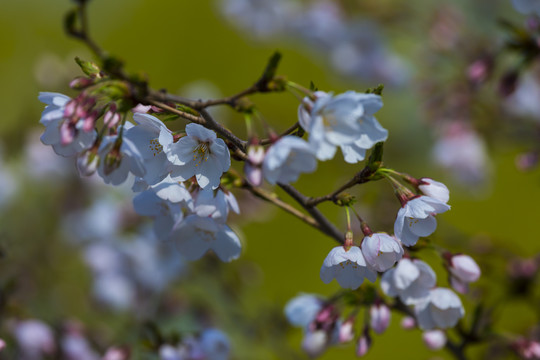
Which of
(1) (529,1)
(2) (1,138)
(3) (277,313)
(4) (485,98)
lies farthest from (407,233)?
(2) (1,138)

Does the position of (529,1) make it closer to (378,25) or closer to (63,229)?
(378,25)

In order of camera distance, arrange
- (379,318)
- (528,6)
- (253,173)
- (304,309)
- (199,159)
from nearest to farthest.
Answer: (253,173) → (199,159) → (379,318) → (304,309) → (528,6)

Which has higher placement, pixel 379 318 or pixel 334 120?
pixel 334 120

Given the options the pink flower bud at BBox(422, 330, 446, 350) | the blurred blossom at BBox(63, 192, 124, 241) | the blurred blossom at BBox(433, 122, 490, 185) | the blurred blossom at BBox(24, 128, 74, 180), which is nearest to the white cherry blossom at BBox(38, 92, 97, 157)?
the pink flower bud at BBox(422, 330, 446, 350)

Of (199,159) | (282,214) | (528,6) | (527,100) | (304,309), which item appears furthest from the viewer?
(282,214)

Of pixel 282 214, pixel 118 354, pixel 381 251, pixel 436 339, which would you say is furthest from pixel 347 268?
pixel 282 214

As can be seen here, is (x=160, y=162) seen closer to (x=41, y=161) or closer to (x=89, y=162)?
(x=89, y=162)
